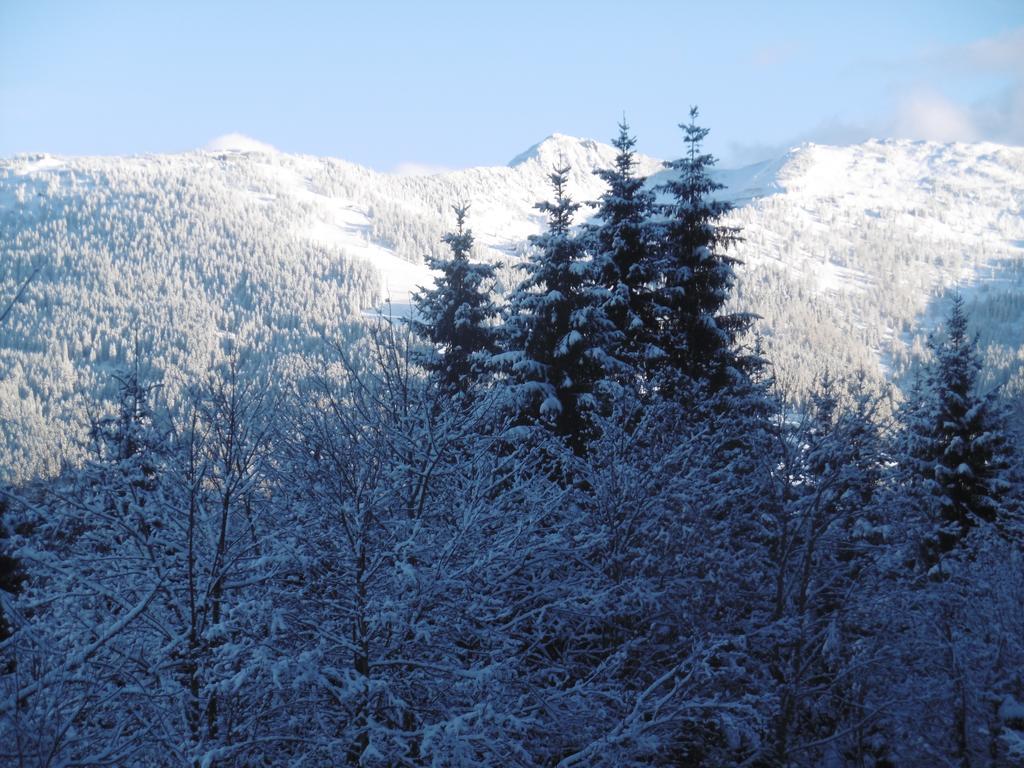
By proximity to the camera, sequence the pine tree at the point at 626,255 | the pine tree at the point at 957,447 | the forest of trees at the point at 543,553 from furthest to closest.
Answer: the pine tree at the point at 957,447 < the pine tree at the point at 626,255 < the forest of trees at the point at 543,553

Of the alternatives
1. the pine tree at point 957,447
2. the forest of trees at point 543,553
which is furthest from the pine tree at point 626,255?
the pine tree at point 957,447

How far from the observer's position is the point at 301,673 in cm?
634

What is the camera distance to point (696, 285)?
655 inches

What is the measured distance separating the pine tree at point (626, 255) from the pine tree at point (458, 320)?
11.4 feet

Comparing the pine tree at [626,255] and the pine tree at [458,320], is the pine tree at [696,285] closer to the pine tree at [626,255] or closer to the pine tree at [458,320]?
the pine tree at [626,255]

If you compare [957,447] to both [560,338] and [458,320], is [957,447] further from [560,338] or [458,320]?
[458,320]

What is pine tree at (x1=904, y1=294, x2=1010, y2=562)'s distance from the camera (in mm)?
18750

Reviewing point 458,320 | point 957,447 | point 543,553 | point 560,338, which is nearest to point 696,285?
point 560,338

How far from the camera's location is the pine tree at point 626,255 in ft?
54.0

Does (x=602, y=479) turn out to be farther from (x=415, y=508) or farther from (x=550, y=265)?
(x=550, y=265)

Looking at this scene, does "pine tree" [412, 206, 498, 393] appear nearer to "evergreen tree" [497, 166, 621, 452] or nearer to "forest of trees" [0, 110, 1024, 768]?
"forest of trees" [0, 110, 1024, 768]

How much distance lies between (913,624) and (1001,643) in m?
2.00

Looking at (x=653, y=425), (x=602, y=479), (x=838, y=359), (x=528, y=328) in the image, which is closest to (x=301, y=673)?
(x=602, y=479)

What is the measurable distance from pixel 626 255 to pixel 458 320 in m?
4.80
